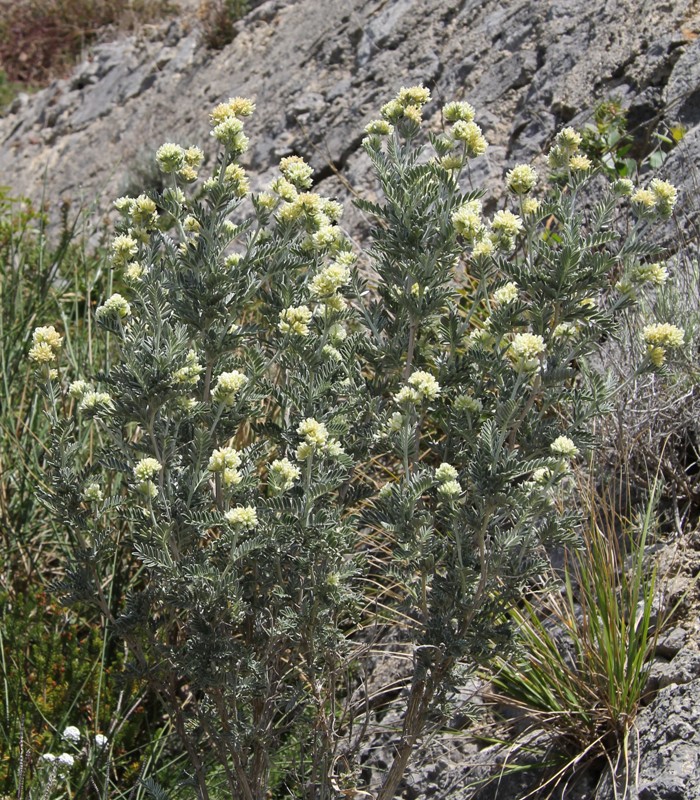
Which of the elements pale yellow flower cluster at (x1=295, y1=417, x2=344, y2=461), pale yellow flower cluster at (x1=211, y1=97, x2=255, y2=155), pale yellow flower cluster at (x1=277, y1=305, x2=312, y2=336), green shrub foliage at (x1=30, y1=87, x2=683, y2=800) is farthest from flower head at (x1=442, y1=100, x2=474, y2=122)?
pale yellow flower cluster at (x1=295, y1=417, x2=344, y2=461)

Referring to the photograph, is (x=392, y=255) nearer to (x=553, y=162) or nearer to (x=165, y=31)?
(x=553, y=162)

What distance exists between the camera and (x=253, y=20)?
323 inches

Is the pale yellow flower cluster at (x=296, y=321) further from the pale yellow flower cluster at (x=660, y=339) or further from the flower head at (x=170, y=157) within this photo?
the pale yellow flower cluster at (x=660, y=339)

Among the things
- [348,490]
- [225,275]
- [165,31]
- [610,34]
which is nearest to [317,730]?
[348,490]

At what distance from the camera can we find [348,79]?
6.40 meters

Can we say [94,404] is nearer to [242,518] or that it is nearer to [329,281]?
[242,518]

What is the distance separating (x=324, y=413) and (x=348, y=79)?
4557 mm

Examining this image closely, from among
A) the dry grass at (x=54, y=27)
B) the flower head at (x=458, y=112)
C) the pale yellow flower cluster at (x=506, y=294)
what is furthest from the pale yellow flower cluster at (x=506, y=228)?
the dry grass at (x=54, y=27)

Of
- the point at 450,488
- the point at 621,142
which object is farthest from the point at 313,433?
the point at 621,142

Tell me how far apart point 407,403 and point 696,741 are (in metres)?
1.21

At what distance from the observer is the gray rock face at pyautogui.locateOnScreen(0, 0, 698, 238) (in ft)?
15.6

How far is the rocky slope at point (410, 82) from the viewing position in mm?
2875

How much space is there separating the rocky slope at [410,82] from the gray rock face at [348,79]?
1 cm

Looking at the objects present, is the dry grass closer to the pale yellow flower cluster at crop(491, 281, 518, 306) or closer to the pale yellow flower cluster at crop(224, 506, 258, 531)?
the pale yellow flower cluster at crop(491, 281, 518, 306)
